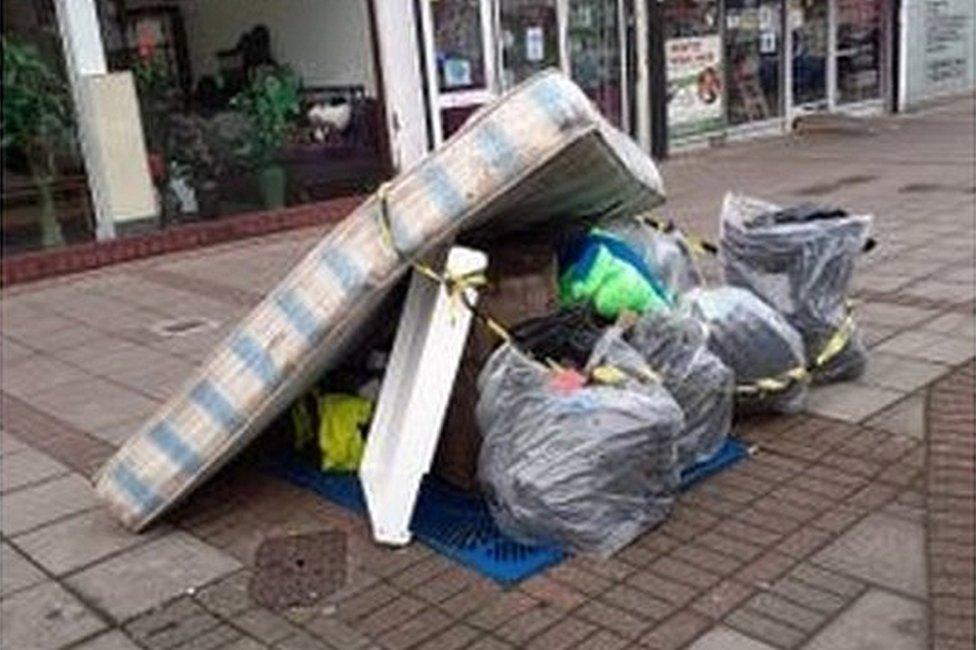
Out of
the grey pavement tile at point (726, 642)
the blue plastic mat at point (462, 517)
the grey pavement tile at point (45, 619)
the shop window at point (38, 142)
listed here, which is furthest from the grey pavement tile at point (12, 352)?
the grey pavement tile at point (726, 642)

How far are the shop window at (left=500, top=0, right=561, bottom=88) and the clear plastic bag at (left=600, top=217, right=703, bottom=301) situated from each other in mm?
6982

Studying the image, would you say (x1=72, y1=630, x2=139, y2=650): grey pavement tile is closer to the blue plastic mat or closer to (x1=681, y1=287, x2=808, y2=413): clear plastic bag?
the blue plastic mat

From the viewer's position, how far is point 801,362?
493 centimetres

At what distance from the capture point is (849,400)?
5.13 metres

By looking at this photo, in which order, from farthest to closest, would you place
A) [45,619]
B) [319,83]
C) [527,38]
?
[527,38] → [319,83] → [45,619]

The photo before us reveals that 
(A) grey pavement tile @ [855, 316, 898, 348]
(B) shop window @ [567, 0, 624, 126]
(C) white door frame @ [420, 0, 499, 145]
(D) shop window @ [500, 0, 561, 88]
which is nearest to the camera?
(A) grey pavement tile @ [855, 316, 898, 348]

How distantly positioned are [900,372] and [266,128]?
653 cm

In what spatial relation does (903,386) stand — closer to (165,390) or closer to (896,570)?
(896,570)

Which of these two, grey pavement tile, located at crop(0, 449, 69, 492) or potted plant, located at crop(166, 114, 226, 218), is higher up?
potted plant, located at crop(166, 114, 226, 218)

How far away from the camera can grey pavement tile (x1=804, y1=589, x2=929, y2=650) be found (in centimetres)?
329

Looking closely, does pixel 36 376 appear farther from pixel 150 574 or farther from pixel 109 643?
pixel 109 643

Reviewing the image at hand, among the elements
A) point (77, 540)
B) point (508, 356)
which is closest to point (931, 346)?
point (508, 356)

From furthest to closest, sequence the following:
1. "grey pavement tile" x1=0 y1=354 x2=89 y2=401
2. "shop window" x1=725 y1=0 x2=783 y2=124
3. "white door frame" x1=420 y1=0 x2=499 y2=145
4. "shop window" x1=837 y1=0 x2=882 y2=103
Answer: "shop window" x1=837 y1=0 x2=882 y2=103, "shop window" x1=725 y1=0 x2=783 y2=124, "white door frame" x1=420 y1=0 x2=499 y2=145, "grey pavement tile" x1=0 y1=354 x2=89 y2=401

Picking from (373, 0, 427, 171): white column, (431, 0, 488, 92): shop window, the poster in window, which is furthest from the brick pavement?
the poster in window
